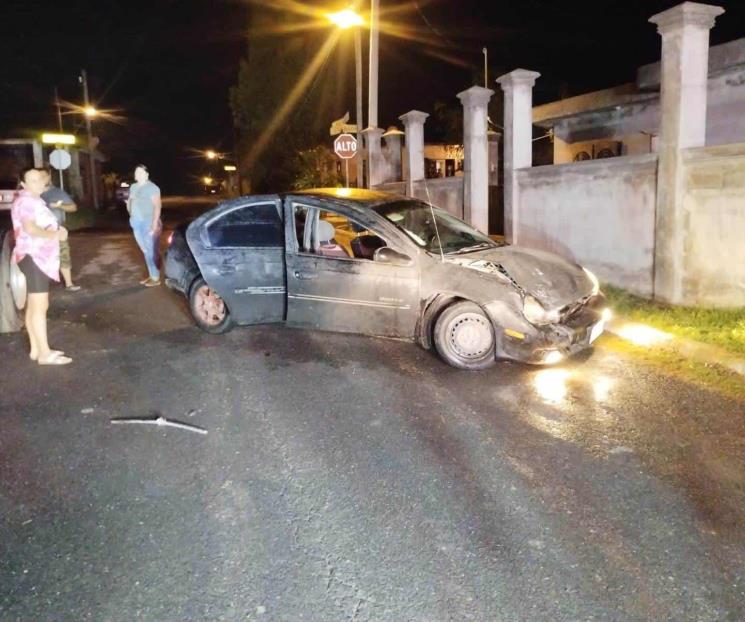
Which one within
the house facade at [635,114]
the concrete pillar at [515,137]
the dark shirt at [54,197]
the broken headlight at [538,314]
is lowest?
the broken headlight at [538,314]

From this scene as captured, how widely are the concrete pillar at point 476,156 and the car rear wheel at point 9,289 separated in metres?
7.80

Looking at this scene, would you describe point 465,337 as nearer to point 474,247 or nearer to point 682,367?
point 474,247

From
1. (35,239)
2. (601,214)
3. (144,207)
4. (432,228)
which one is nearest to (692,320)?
(601,214)

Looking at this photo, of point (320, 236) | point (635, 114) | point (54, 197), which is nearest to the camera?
point (320, 236)

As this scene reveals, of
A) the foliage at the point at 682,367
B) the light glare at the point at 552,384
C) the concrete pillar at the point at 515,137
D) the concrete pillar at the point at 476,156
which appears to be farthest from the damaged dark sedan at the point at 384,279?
the concrete pillar at the point at 476,156

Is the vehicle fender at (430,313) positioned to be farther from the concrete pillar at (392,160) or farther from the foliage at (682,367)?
the concrete pillar at (392,160)

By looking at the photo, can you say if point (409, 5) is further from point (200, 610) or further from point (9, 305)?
point (200, 610)

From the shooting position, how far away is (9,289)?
7.45 metres

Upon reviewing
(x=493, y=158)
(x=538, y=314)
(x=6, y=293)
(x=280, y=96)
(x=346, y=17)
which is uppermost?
(x=280, y=96)

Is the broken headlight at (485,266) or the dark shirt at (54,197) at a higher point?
the dark shirt at (54,197)

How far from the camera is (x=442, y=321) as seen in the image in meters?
6.35

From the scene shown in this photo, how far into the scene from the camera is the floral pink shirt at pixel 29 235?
6.20m

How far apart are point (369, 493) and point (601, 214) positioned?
22.5ft

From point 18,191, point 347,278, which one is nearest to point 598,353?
point 347,278
